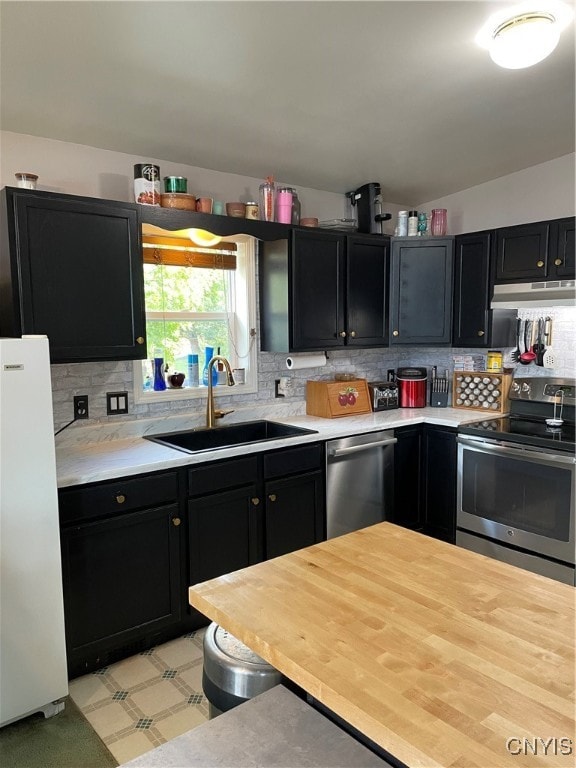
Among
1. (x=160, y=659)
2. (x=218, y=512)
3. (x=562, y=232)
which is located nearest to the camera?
(x=160, y=659)

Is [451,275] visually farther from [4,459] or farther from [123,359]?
[4,459]

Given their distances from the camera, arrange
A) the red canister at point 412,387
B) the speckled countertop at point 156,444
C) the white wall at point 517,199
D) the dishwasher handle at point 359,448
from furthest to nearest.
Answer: the red canister at point 412,387
the white wall at point 517,199
the dishwasher handle at point 359,448
the speckled countertop at point 156,444

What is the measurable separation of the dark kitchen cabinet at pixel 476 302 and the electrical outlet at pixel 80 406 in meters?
2.45

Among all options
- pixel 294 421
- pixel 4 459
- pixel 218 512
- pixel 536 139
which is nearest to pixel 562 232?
pixel 536 139

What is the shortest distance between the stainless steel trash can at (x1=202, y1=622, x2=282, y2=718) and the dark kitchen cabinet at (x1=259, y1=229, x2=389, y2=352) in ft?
6.93

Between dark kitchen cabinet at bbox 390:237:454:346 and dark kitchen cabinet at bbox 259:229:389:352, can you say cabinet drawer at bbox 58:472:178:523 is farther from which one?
dark kitchen cabinet at bbox 390:237:454:346

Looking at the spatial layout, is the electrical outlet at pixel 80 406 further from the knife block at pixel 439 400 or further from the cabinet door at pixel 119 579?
the knife block at pixel 439 400

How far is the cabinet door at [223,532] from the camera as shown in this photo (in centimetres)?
265

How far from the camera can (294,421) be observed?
3.50 m

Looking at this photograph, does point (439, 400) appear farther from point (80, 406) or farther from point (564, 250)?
point (80, 406)

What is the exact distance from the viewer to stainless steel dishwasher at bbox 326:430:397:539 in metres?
3.18

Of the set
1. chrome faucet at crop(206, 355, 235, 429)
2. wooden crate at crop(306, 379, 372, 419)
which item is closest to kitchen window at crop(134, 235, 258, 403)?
→ chrome faucet at crop(206, 355, 235, 429)

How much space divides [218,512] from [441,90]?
2.33 metres

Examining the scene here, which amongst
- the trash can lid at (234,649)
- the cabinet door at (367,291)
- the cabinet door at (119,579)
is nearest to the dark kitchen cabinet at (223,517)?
the cabinet door at (119,579)
